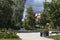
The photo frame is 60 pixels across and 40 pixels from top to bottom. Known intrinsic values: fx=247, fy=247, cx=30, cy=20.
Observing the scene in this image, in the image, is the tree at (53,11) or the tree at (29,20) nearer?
the tree at (53,11)

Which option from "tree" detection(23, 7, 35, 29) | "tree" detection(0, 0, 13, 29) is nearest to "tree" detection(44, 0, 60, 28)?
"tree" detection(0, 0, 13, 29)

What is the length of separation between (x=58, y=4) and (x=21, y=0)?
4191cm

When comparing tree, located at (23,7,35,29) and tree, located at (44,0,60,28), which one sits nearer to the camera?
tree, located at (44,0,60,28)

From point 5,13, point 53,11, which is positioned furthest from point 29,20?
point 53,11

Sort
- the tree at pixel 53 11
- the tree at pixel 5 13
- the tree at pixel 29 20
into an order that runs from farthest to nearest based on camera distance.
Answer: the tree at pixel 29 20 < the tree at pixel 5 13 < the tree at pixel 53 11

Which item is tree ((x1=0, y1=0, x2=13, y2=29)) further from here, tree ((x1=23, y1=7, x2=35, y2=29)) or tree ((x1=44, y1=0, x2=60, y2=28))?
tree ((x1=44, y1=0, x2=60, y2=28))

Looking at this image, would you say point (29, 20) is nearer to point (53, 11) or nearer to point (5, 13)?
point (5, 13)

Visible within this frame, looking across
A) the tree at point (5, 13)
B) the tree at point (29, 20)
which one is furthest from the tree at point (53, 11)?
the tree at point (29, 20)

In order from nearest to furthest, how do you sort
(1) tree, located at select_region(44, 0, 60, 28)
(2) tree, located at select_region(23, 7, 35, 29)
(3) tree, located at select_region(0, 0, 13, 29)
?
(1) tree, located at select_region(44, 0, 60, 28) → (3) tree, located at select_region(0, 0, 13, 29) → (2) tree, located at select_region(23, 7, 35, 29)

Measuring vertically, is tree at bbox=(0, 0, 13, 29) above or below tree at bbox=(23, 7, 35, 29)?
above

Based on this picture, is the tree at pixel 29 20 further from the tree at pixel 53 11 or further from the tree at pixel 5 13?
the tree at pixel 53 11

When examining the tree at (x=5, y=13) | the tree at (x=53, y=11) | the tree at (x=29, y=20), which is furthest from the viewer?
the tree at (x=29, y=20)

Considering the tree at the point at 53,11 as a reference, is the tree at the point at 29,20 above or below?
below

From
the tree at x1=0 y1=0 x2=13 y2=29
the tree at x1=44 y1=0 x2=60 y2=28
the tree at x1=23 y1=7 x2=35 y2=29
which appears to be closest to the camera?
the tree at x1=44 y1=0 x2=60 y2=28
